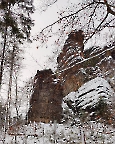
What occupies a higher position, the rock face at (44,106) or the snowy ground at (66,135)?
the rock face at (44,106)

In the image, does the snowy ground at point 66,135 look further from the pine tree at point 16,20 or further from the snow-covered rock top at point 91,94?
the pine tree at point 16,20

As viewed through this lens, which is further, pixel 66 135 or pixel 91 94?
pixel 91 94

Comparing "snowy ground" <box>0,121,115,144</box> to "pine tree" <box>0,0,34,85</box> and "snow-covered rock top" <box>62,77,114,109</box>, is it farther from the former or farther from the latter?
"pine tree" <box>0,0,34,85</box>

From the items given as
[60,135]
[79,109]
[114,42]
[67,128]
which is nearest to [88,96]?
[79,109]

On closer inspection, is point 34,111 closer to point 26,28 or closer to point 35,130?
point 35,130

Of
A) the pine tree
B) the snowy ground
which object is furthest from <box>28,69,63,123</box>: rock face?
the pine tree

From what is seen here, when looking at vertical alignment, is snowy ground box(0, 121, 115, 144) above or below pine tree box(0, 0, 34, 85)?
below

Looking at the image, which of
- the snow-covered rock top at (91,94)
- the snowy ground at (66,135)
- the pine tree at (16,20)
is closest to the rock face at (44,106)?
the snow-covered rock top at (91,94)

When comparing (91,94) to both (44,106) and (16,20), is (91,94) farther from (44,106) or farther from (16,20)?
(16,20)

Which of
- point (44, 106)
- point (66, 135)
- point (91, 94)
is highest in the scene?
point (91, 94)

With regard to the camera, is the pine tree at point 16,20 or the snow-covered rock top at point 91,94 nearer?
the pine tree at point 16,20

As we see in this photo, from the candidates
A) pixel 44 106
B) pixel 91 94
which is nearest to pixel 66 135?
pixel 91 94

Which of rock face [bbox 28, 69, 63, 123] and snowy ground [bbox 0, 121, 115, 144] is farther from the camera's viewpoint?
rock face [bbox 28, 69, 63, 123]

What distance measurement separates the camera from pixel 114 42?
413cm
